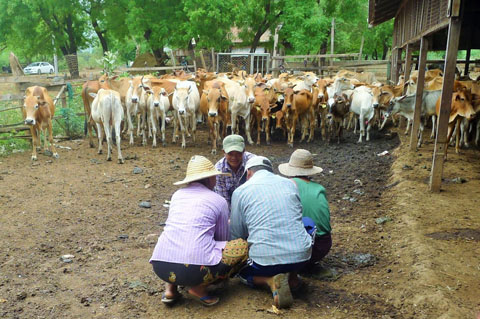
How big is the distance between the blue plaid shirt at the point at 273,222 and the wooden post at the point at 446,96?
3937mm

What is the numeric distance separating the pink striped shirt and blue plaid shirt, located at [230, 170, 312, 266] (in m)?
0.26

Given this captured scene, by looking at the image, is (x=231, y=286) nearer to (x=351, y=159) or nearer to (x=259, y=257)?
(x=259, y=257)

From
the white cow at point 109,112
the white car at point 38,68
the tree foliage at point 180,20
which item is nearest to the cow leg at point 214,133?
the white cow at point 109,112

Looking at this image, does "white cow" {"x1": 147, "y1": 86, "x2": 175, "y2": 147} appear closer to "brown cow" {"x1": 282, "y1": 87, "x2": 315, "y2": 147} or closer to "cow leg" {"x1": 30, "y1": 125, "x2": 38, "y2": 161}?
"cow leg" {"x1": 30, "y1": 125, "x2": 38, "y2": 161}

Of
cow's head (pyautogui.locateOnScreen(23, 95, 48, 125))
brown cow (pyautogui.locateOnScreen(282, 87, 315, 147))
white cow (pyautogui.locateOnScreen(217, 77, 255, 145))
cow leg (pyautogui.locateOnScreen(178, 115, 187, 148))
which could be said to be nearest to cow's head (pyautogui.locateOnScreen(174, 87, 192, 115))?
cow leg (pyautogui.locateOnScreen(178, 115, 187, 148))

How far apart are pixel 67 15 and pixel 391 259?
2985 centimetres

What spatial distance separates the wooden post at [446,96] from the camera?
6680mm

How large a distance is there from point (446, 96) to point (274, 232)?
452cm

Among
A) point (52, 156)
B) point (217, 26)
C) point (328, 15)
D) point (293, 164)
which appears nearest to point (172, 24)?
point (217, 26)

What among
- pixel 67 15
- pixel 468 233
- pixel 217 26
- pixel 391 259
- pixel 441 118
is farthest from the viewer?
pixel 67 15

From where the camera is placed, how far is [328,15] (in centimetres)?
2442

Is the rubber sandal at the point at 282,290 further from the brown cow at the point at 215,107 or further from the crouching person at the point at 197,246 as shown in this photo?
the brown cow at the point at 215,107

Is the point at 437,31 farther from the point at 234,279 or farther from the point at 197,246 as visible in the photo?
the point at 197,246

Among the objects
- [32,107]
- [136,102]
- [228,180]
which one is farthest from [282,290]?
[136,102]
